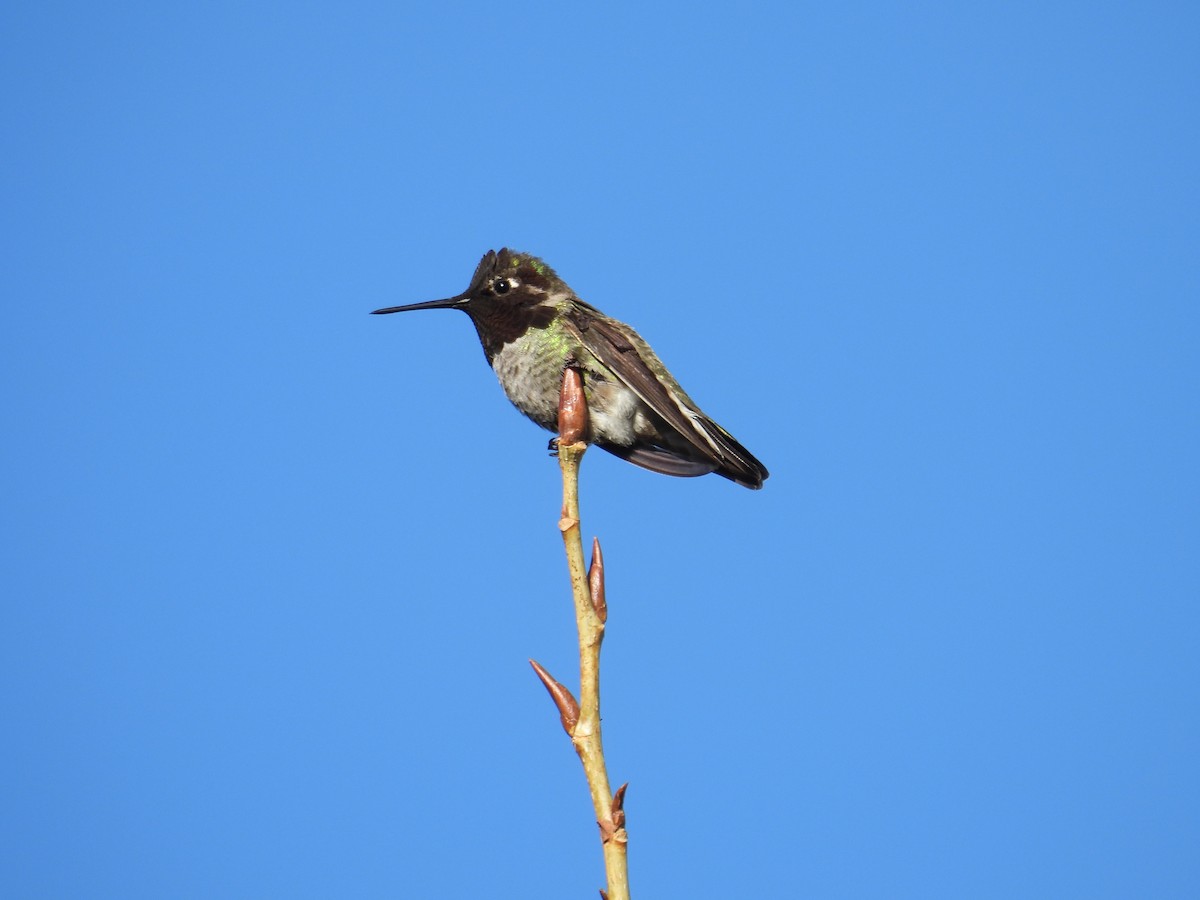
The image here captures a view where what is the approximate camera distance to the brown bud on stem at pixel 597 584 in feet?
5.95

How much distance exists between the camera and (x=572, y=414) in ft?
7.01

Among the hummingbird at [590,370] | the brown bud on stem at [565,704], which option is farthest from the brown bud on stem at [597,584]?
the hummingbird at [590,370]

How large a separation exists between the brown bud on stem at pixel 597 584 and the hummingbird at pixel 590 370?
1453mm

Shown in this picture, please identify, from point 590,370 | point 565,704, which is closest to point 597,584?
point 565,704

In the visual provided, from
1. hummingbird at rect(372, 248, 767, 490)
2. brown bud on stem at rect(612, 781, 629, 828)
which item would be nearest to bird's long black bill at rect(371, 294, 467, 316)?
hummingbird at rect(372, 248, 767, 490)

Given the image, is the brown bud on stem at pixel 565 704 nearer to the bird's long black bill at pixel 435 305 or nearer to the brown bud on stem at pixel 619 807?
the brown bud on stem at pixel 619 807

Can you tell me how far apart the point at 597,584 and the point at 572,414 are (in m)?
0.41

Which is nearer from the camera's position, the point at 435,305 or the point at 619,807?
the point at 619,807

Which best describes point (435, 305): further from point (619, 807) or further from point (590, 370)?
point (619, 807)

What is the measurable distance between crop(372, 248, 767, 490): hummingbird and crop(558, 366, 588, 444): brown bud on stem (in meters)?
1.07

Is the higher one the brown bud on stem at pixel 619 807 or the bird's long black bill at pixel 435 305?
the bird's long black bill at pixel 435 305

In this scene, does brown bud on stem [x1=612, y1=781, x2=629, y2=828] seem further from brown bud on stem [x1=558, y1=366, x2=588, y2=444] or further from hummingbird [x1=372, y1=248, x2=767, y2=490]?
hummingbird [x1=372, y1=248, x2=767, y2=490]

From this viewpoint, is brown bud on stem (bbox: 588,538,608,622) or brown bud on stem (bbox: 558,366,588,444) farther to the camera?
brown bud on stem (bbox: 558,366,588,444)

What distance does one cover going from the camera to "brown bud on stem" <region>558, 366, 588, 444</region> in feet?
6.91
